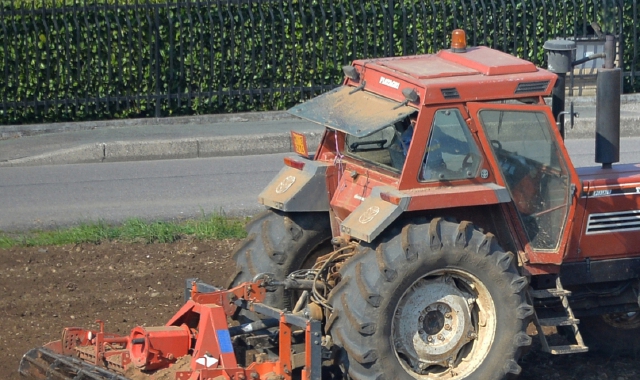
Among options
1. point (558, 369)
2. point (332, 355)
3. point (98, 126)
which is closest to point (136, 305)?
point (332, 355)

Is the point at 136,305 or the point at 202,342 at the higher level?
the point at 202,342

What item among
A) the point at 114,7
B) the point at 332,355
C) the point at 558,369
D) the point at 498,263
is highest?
the point at 114,7

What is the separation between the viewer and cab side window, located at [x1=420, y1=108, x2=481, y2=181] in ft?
18.1

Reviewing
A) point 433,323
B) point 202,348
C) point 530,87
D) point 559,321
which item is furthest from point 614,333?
point 202,348

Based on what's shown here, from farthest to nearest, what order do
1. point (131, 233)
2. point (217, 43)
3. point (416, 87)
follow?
point (217, 43)
point (131, 233)
point (416, 87)

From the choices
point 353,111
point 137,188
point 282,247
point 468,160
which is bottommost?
point 137,188

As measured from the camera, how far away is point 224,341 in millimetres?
5410

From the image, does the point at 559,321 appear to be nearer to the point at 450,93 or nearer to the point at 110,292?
the point at 450,93

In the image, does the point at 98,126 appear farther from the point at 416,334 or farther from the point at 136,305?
the point at 416,334

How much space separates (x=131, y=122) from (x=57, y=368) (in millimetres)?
9642

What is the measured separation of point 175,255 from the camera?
29.3 feet

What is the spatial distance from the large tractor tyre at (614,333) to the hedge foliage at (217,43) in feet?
30.3

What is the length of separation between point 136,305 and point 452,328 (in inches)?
118

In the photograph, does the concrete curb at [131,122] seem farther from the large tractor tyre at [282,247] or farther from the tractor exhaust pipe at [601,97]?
the tractor exhaust pipe at [601,97]
